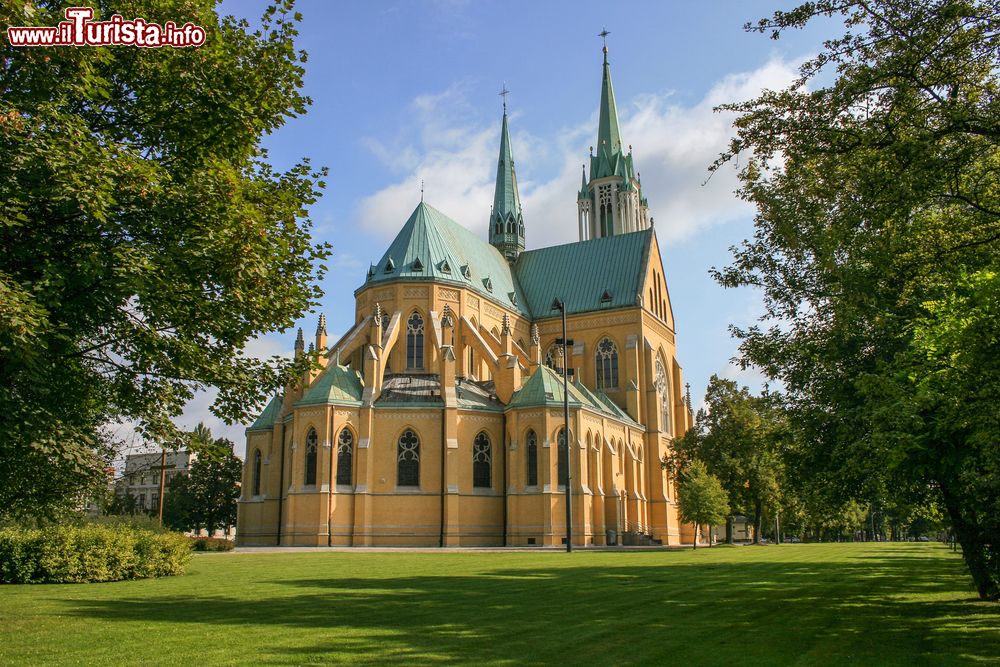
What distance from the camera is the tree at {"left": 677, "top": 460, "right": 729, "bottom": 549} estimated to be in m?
41.6

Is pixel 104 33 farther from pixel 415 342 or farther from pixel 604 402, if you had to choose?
pixel 604 402

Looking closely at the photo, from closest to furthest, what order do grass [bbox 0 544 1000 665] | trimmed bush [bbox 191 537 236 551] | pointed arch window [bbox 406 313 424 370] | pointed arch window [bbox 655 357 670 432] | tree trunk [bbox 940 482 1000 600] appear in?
grass [bbox 0 544 1000 665]
tree trunk [bbox 940 482 1000 600]
trimmed bush [bbox 191 537 236 551]
pointed arch window [bbox 406 313 424 370]
pointed arch window [bbox 655 357 670 432]

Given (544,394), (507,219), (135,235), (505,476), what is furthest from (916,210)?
(507,219)

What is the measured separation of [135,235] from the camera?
38.6ft

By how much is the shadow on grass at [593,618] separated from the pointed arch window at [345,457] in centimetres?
2101

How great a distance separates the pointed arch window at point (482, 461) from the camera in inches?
1663

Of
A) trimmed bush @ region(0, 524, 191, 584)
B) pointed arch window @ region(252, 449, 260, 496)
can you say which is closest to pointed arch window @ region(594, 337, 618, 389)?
pointed arch window @ region(252, 449, 260, 496)

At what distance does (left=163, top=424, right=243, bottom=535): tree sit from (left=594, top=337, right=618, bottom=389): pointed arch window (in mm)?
28922

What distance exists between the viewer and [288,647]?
9.34m

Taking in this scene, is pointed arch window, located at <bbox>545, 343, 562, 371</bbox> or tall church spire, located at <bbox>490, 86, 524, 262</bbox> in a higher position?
tall church spire, located at <bbox>490, 86, 524, 262</bbox>

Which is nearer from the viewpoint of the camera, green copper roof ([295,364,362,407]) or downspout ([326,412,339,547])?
downspout ([326,412,339,547])

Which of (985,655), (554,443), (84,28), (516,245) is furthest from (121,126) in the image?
(516,245)

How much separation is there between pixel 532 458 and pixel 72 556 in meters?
26.6

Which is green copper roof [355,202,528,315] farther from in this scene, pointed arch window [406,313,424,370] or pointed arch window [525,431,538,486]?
pointed arch window [525,431,538,486]
